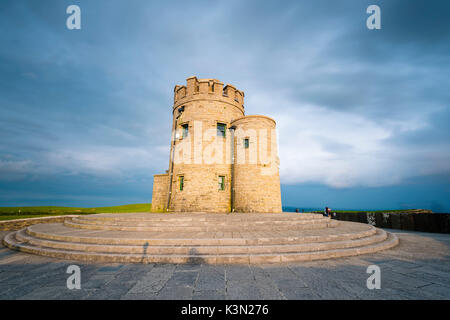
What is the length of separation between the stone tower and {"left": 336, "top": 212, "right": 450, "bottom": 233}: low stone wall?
22.5 ft

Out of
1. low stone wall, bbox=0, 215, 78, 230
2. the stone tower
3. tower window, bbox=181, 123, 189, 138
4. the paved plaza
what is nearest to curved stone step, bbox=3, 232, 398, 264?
the paved plaza

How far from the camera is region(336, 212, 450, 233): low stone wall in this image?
10.0 m

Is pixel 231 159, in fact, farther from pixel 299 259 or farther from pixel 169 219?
pixel 299 259

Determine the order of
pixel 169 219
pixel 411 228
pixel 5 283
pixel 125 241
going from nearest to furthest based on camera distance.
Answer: pixel 5 283
pixel 125 241
pixel 169 219
pixel 411 228

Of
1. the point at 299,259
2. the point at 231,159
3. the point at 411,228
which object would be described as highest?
the point at 231,159

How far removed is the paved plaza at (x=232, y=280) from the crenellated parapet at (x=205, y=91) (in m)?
14.6

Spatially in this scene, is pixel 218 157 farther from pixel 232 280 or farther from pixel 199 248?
pixel 232 280

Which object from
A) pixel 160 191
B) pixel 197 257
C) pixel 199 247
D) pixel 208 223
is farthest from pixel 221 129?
pixel 197 257

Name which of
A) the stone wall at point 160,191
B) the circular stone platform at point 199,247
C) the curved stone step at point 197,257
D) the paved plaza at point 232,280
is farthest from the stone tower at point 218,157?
the paved plaza at point 232,280

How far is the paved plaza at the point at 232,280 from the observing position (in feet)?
11.0

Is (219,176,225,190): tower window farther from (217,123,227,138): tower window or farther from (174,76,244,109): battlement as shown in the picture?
(174,76,244,109): battlement

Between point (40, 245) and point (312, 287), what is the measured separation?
9.15 m
